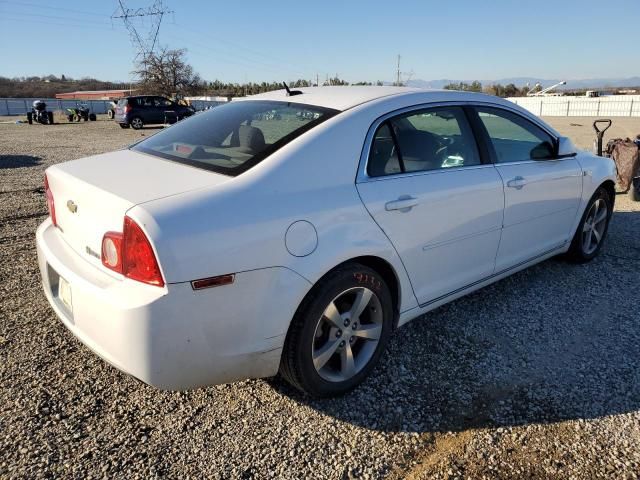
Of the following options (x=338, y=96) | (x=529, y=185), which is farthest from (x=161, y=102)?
(x=529, y=185)

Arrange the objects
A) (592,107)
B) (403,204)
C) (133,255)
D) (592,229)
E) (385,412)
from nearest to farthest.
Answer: (133,255)
(385,412)
(403,204)
(592,229)
(592,107)

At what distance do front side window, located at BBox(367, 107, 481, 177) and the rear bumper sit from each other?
2.99 ft

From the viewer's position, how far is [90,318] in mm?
2213

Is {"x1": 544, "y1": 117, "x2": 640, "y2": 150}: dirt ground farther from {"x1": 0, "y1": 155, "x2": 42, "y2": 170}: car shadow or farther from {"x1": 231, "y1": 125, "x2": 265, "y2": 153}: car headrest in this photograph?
{"x1": 0, "y1": 155, "x2": 42, "y2": 170}: car shadow

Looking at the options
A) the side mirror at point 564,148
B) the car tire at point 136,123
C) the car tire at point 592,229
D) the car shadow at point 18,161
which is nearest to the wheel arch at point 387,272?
the side mirror at point 564,148

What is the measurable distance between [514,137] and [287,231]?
2349 mm

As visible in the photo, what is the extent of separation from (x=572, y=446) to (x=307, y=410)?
1.28m

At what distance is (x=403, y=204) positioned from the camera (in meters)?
2.70

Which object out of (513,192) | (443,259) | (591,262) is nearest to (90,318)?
(443,259)

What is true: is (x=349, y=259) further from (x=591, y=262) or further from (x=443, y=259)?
(x=591, y=262)

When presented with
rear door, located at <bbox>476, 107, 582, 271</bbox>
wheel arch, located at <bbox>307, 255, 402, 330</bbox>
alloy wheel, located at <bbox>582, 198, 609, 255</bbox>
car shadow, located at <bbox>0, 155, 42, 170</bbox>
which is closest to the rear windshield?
wheel arch, located at <bbox>307, 255, 402, 330</bbox>

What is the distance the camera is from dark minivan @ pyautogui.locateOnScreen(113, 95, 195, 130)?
24305 millimetres

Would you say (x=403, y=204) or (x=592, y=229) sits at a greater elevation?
(x=403, y=204)

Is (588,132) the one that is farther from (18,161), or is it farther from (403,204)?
(403,204)
